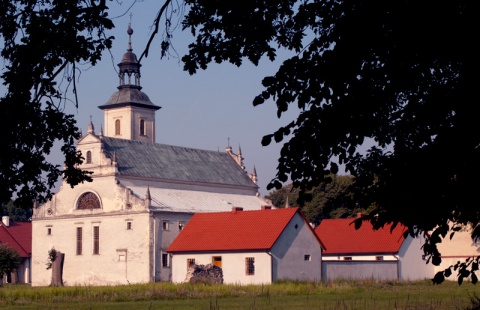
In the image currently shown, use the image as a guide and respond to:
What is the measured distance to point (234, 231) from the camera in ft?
193

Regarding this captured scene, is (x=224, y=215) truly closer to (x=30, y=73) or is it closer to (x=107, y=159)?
(x=107, y=159)

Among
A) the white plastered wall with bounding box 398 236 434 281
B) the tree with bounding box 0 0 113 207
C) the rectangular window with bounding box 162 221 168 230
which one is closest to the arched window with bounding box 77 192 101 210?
the rectangular window with bounding box 162 221 168 230

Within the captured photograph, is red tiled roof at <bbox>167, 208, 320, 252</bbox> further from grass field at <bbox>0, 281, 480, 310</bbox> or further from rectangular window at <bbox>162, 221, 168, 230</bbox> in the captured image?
grass field at <bbox>0, 281, 480, 310</bbox>

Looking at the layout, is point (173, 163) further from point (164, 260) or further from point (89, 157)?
point (164, 260)

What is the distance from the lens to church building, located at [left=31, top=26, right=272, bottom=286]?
220 ft

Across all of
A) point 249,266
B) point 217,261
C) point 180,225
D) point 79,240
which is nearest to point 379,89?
point 249,266

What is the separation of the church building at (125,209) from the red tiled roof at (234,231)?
5.46 m

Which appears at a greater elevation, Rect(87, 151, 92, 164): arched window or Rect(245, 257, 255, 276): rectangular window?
Rect(87, 151, 92, 164): arched window

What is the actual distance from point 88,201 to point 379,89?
60199mm

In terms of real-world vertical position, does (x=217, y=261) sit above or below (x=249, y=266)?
above

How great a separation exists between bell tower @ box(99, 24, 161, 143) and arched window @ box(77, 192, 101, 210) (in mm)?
15842

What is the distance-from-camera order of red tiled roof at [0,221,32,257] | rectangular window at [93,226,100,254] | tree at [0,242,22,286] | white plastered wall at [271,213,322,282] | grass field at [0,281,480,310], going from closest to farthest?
grass field at [0,281,480,310] < white plastered wall at [271,213,322,282] < tree at [0,242,22,286] < rectangular window at [93,226,100,254] < red tiled roof at [0,221,32,257]

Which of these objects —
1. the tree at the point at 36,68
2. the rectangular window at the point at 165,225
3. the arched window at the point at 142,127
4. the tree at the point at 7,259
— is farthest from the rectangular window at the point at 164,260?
the tree at the point at 36,68

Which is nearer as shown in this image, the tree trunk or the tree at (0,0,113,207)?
the tree at (0,0,113,207)
